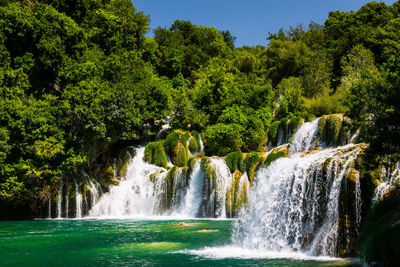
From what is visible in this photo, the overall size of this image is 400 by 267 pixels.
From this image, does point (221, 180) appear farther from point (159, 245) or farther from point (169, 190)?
point (159, 245)

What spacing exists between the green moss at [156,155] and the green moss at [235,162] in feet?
22.7

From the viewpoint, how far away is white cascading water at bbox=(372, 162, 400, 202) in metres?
9.47

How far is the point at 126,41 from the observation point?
43406 millimetres

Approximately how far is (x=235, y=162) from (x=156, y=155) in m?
8.11

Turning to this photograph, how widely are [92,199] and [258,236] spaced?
17399mm

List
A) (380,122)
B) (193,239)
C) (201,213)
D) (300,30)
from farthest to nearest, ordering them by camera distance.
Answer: (300,30), (201,213), (193,239), (380,122)

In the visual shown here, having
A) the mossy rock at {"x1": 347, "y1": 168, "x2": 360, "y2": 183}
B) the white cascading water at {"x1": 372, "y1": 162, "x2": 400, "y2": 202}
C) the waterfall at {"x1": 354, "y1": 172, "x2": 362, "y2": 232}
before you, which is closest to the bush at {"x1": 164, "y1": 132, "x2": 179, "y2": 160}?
the mossy rock at {"x1": 347, "y1": 168, "x2": 360, "y2": 183}

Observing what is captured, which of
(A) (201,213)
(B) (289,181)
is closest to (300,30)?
(A) (201,213)

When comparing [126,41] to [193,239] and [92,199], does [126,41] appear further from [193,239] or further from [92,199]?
[193,239]

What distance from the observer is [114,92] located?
28.7 meters

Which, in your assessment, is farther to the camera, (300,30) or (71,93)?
(300,30)

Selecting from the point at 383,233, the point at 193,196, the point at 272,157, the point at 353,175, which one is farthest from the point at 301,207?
the point at 193,196

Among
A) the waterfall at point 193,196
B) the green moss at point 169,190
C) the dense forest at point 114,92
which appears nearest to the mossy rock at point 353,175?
the dense forest at point 114,92

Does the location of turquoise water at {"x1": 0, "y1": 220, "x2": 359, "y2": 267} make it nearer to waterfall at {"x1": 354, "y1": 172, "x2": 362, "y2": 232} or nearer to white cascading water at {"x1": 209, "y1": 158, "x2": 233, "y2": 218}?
waterfall at {"x1": 354, "y1": 172, "x2": 362, "y2": 232}
